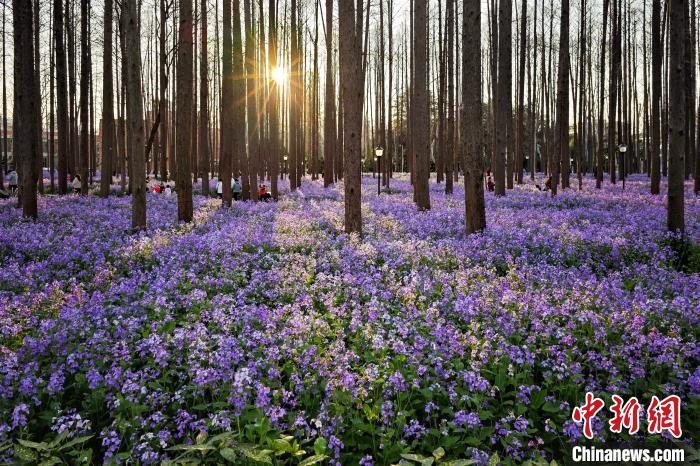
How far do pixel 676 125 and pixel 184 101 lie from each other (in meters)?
12.4

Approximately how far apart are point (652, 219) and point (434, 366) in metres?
11.3

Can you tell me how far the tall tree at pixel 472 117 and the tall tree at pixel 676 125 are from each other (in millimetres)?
4079

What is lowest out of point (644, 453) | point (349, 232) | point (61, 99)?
point (644, 453)

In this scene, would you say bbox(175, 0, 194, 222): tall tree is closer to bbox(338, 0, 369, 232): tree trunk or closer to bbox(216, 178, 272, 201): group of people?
bbox(338, 0, 369, 232): tree trunk

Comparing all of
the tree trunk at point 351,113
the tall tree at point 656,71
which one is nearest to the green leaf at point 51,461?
the tree trunk at point 351,113

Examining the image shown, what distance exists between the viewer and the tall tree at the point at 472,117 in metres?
10.8

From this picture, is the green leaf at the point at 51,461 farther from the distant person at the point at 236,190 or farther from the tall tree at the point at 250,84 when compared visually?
the distant person at the point at 236,190

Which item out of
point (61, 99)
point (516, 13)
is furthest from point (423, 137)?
point (516, 13)

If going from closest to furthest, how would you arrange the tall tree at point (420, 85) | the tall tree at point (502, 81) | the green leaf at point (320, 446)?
the green leaf at point (320, 446)
the tall tree at point (420, 85)
the tall tree at point (502, 81)

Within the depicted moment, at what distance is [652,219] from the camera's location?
12922 mm

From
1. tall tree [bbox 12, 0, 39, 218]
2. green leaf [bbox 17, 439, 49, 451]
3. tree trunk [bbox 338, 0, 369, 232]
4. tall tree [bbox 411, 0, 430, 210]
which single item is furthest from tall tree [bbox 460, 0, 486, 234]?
tall tree [bbox 12, 0, 39, 218]

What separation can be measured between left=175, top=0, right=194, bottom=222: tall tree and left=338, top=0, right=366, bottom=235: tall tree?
484cm

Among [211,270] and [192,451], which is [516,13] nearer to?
[211,270]

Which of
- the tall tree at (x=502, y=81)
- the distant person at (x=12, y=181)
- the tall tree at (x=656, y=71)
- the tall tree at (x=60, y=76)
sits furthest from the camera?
the distant person at (x=12, y=181)
